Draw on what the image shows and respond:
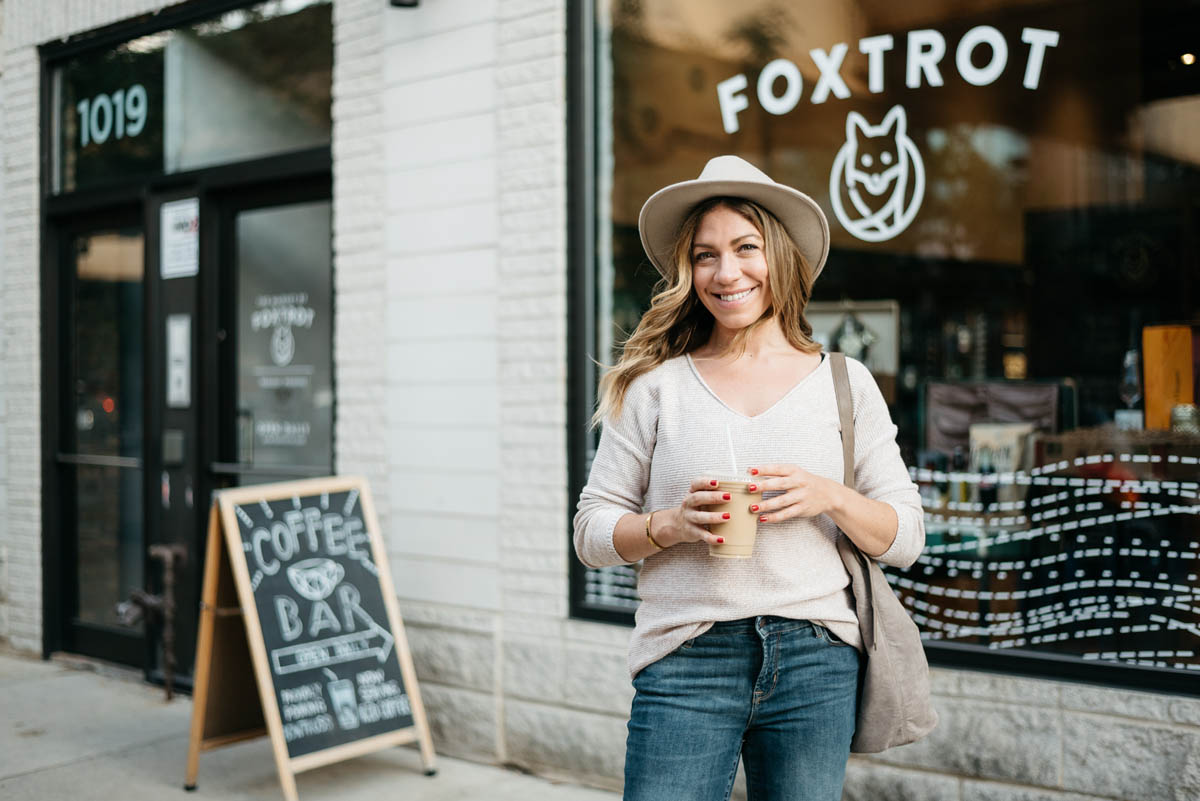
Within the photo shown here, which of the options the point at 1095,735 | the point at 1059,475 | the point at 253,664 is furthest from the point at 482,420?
the point at 1095,735

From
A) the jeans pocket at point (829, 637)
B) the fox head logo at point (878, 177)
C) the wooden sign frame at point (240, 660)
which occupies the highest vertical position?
the fox head logo at point (878, 177)

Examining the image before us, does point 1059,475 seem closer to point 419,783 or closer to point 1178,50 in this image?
point 1178,50

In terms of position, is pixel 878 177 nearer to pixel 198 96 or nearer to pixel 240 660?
pixel 240 660

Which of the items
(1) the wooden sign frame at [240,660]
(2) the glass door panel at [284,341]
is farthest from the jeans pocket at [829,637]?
(2) the glass door panel at [284,341]

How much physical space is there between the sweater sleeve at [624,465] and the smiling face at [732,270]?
210 mm

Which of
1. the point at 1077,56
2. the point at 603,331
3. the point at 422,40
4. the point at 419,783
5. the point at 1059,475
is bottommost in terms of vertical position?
the point at 419,783

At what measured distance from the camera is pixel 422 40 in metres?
4.95

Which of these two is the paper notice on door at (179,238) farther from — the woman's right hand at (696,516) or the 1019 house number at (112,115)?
the woman's right hand at (696,516)

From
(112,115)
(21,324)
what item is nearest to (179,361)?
(21,324)

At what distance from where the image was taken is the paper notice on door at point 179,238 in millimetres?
5961

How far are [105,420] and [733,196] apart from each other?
211 inches

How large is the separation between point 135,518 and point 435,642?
2445mm

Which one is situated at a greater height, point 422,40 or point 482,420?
point 422,40

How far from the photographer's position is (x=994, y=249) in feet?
13.9
